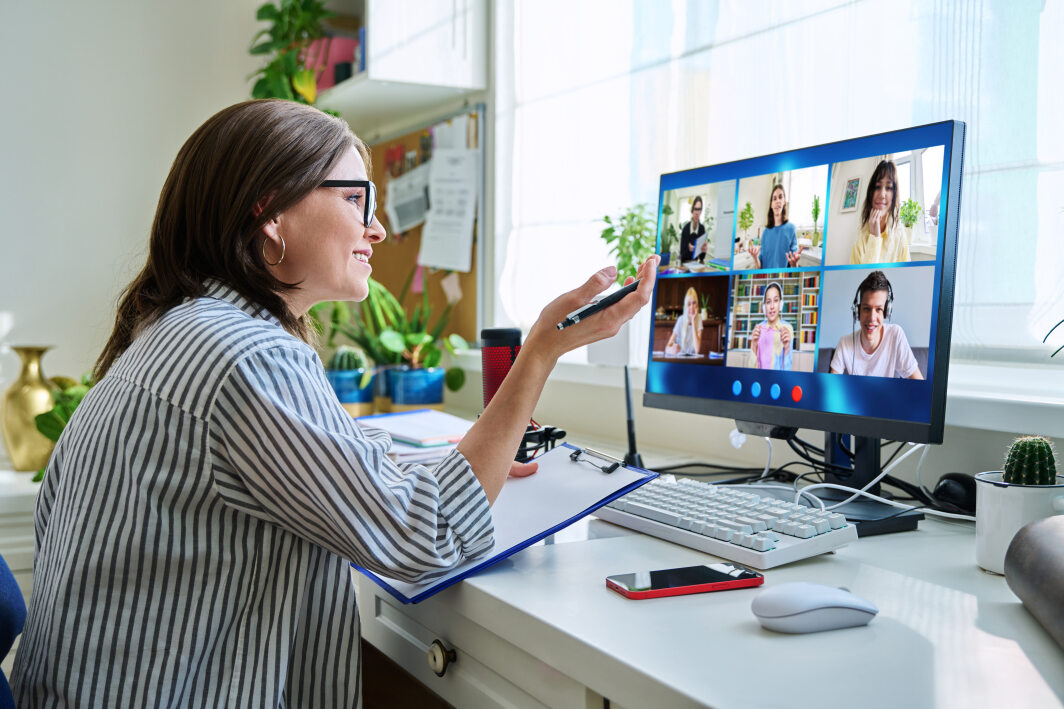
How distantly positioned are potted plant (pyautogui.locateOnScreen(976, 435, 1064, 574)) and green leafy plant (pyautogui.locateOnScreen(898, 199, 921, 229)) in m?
0.28

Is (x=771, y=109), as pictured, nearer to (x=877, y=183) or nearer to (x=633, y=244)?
(x=633, y=244)

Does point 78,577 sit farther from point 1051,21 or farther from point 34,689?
point 1051,21

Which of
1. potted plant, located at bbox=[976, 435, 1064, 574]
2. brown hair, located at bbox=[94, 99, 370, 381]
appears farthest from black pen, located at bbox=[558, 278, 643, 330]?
potted plant, located at bbox=[976, 435, 1064, 574]

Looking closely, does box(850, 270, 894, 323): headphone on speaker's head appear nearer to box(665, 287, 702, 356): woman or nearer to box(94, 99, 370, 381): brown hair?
box(665, 287, 702, 356): woman

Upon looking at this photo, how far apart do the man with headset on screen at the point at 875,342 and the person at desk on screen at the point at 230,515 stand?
14.7 inches

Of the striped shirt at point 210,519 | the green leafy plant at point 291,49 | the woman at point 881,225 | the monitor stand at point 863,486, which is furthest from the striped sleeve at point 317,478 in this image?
the green leafy plant at point 291,49

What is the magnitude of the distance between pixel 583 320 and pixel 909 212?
429 millimetres

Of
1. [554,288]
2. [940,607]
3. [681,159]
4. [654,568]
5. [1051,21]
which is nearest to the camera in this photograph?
[940,607]

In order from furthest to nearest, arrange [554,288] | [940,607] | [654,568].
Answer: [554,288]
[654,568]
[940,607]

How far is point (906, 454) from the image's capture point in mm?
1210

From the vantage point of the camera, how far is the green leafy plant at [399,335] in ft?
7.34

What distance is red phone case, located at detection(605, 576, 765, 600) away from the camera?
0.79 meters

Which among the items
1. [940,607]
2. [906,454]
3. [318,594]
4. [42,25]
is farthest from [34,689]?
[42,25]

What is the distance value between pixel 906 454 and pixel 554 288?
107 cm
